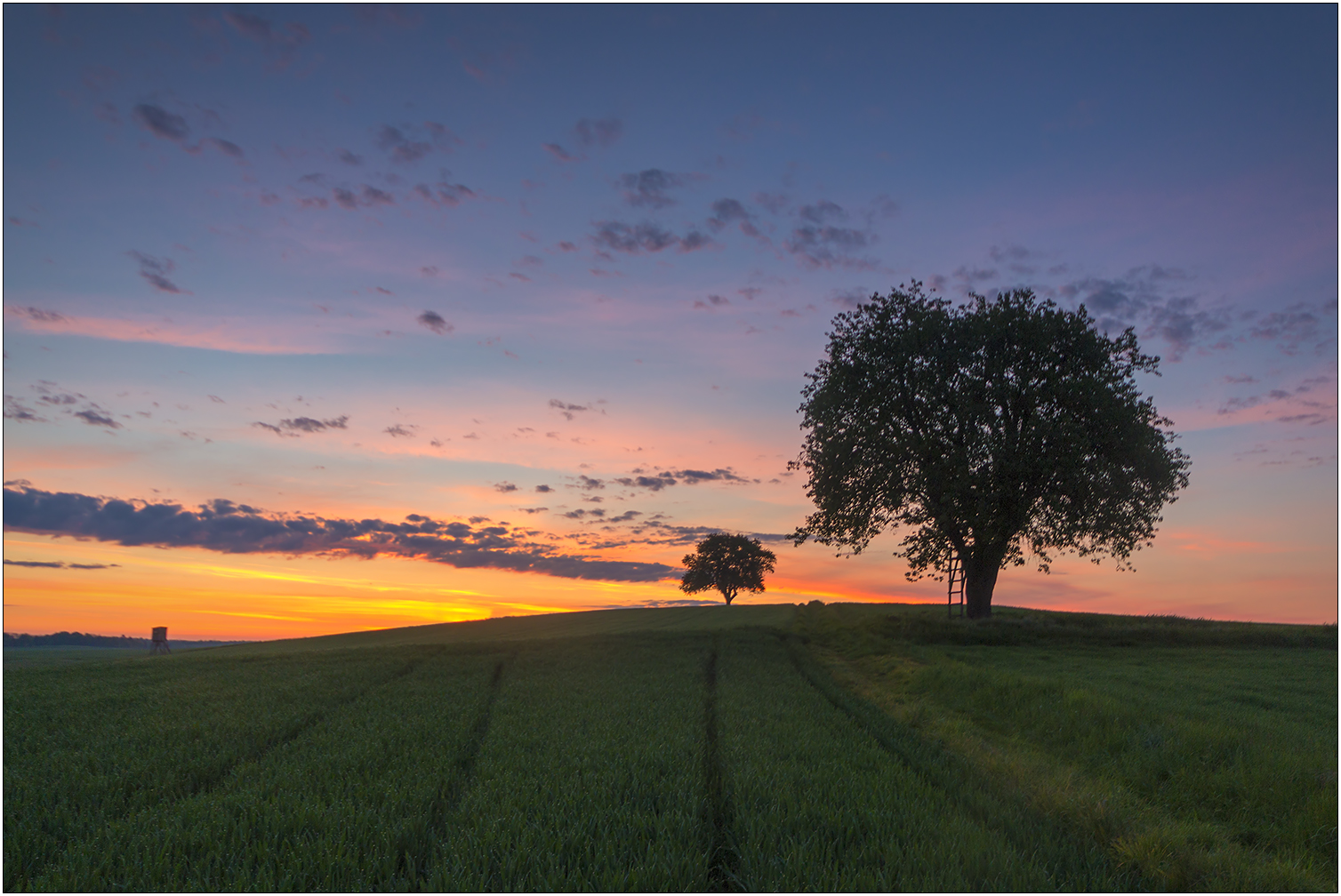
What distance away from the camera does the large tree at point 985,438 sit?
1234 inches

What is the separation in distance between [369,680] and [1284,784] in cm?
2158

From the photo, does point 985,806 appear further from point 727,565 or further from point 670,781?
point 727,565

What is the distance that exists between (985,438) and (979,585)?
8214mm

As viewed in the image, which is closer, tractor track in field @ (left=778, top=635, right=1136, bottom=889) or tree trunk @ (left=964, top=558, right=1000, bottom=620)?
tractor track in field @ (left=778, top=635, right=1136, bottom=889)

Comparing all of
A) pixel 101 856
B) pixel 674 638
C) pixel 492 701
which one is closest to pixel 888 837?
pixel 101 856

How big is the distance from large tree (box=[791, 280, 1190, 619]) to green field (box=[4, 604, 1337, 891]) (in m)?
11.1

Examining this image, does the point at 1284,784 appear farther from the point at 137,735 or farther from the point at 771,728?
the point at 137,735

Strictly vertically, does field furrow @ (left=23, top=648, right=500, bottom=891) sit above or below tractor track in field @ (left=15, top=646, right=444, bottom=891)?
above

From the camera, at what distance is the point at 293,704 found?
16.2 metres

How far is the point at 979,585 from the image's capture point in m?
35.3

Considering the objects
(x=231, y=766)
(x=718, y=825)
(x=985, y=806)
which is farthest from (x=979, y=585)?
(x=231, y=766)

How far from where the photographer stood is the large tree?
31.3 metres

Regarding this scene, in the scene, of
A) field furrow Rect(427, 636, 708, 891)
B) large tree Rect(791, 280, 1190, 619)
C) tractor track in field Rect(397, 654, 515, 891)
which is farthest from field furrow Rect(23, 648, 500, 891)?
large tree Rect(791, 280, 1190, 619)

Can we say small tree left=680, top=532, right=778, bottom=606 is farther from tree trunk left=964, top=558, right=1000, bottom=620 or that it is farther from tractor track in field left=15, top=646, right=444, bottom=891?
tractor track in field left=15, top=646, right=444, bottom=891
